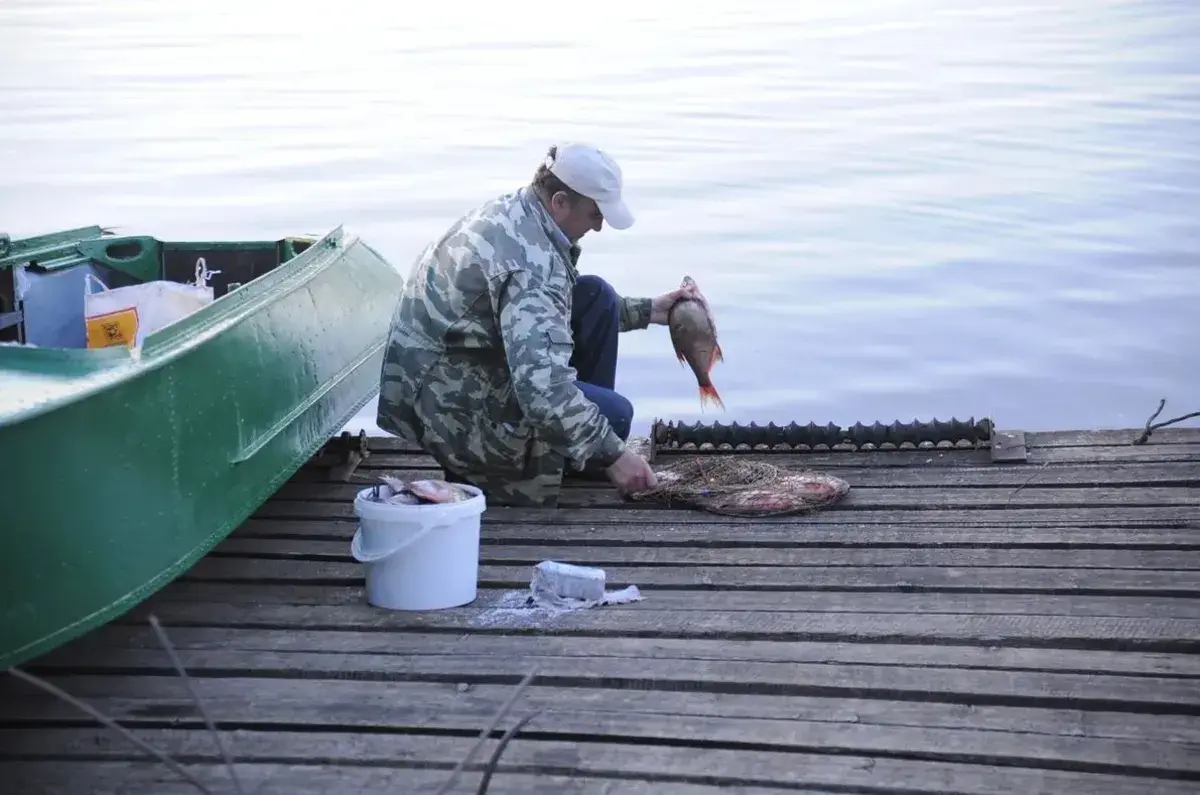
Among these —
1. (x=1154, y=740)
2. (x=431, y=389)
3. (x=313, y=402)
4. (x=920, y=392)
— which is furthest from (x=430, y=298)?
(x=920, y=392)

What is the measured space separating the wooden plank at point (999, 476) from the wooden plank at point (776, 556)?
2.30 feet

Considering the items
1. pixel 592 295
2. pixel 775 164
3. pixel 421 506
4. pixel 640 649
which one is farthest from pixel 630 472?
pixel 775 164

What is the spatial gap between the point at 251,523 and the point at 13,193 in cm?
1163

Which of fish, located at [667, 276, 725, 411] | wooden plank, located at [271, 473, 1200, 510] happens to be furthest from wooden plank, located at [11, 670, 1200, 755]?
fish, located at [667, 276, 725, 411]

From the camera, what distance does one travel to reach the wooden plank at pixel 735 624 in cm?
428

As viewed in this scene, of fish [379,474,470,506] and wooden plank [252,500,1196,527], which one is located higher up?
fish [379,474,470,506]

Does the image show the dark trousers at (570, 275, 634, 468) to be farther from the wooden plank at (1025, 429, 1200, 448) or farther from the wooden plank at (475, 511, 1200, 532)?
the wooden plank at (1025, 429, 1200, 448)

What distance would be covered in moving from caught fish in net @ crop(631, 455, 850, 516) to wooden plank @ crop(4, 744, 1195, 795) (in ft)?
6.27

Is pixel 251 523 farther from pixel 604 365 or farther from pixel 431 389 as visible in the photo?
pixel 604 365

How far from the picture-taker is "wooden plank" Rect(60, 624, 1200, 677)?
4125 millimetres

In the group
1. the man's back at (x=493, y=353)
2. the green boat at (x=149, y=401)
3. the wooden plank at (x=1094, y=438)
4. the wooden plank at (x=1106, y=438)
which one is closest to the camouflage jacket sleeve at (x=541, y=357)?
the man's back at (x=493, y=353)

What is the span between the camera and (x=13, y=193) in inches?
625

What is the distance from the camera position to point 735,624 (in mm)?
4453

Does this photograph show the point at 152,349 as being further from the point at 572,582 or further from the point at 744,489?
the point at 744,489
